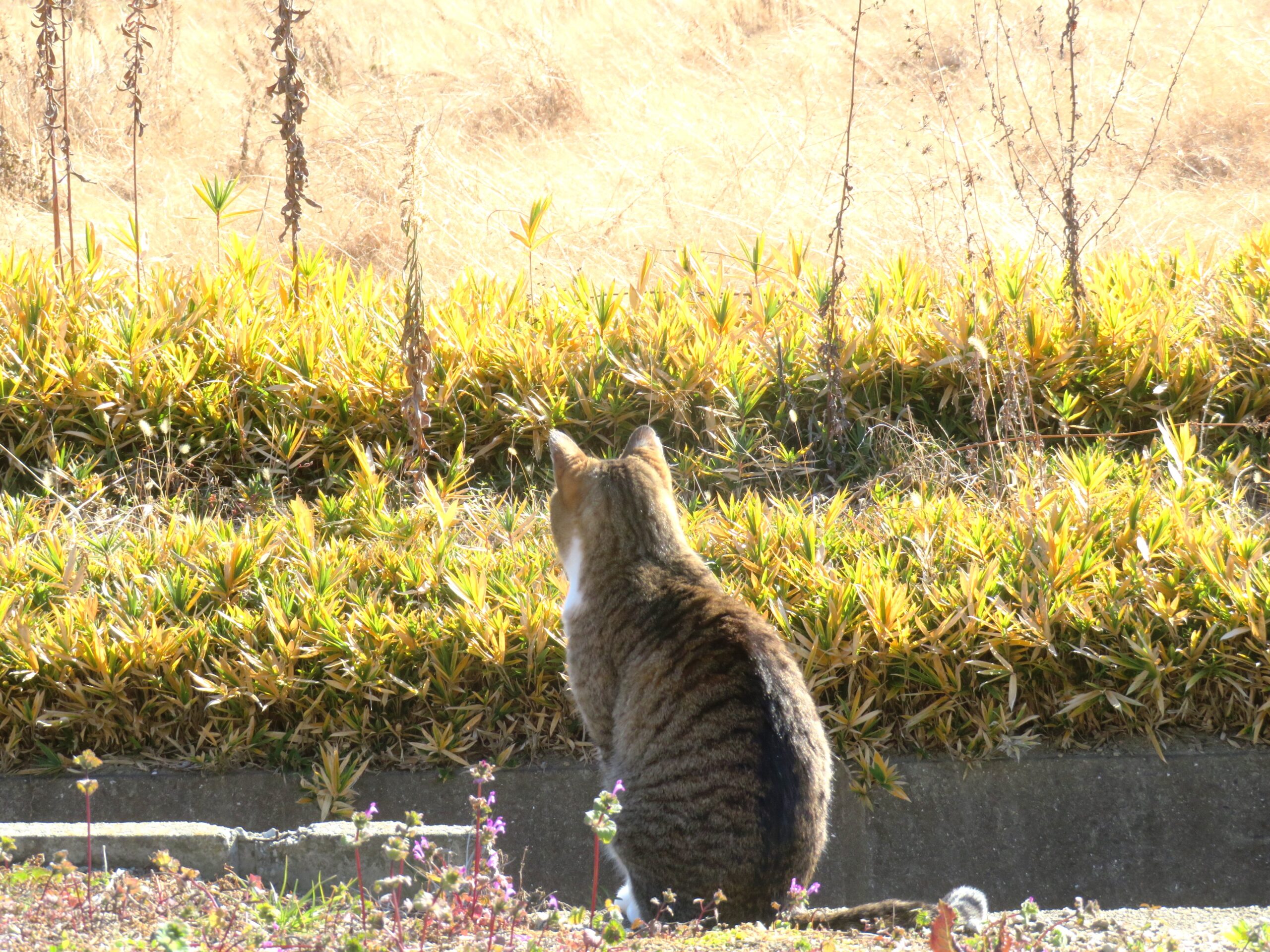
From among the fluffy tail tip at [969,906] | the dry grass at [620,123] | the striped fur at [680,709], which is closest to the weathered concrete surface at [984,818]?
the striped fur at [680,709]

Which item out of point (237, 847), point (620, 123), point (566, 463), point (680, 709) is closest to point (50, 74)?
point (566, 463)

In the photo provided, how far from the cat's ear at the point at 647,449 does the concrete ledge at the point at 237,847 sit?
1.09m

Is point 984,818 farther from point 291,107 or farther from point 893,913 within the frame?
point 291,107

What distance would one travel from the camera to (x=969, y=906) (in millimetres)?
2395

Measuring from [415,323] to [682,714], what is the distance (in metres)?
1.90

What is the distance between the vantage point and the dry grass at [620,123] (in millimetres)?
7965

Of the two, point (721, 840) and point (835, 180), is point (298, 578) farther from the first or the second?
point (835, 180)

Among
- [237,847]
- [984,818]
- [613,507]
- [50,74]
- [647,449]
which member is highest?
[50,74]

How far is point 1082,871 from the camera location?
127 inches

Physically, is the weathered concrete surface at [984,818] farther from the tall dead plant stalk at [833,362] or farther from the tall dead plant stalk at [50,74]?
the tall dead plant stalk at [50,74]

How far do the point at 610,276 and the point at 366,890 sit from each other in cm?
487

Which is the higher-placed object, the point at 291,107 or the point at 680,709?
the point at 291,107

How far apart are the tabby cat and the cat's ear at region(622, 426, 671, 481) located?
0.08 meters

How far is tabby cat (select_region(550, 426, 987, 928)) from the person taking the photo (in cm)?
256
